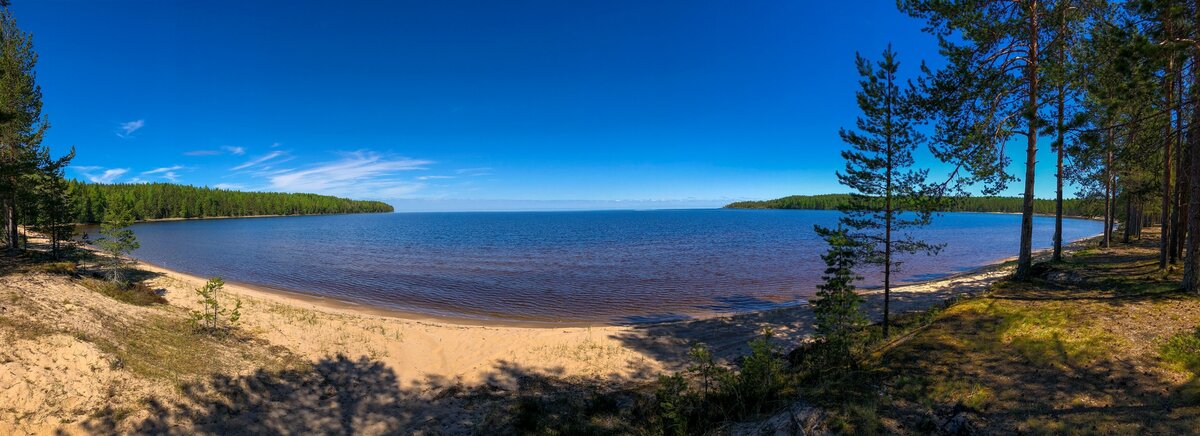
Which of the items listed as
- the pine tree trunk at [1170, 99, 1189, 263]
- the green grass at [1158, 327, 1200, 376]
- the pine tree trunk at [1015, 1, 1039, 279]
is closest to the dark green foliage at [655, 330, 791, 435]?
the green grass at [1158, 327, 1200, 376]

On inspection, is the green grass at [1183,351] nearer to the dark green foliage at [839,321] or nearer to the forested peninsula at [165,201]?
the dark green foliage at [839,321]

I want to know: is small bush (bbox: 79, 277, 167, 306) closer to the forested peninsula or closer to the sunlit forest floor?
the sunlit forest floor

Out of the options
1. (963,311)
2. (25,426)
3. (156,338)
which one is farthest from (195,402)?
(963,311)

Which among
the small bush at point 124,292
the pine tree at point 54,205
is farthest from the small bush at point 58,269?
the pine tree at point 54,205

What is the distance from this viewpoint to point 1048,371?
26.3ft

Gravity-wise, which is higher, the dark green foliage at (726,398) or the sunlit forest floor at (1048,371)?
the sunlit forest floor at (1048,371)

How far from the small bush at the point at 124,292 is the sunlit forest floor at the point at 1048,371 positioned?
78.3 ft

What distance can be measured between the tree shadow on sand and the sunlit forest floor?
555cm

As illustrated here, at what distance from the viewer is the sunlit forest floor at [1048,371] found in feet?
21.5

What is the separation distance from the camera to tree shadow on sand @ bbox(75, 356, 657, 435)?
9469 millimetres

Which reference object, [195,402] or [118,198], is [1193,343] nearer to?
[195,402]

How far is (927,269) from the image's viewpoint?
126 feet

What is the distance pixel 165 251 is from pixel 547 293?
57811 mm

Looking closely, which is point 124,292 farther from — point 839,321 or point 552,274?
point 839,321
